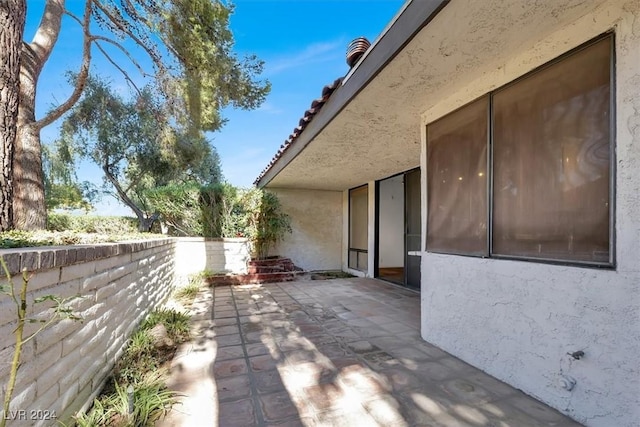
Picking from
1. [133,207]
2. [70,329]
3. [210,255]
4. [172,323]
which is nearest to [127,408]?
[70,329]

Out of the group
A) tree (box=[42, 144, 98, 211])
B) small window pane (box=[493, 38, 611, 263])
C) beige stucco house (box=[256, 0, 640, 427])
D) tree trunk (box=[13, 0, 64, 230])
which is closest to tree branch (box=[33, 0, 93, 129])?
tree trunk (box=[13, 0, 64, 230])

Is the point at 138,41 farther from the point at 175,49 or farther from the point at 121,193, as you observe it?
the point at 121,193

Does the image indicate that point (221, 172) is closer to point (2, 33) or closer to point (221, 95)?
point (221, 95)

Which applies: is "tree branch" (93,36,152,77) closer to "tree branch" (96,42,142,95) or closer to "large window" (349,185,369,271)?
"tree branch" (96,42,142,95)

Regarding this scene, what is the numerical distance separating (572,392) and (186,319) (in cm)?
426

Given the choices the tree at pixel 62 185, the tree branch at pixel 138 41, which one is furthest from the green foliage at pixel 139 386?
the tree at pixel 62 185

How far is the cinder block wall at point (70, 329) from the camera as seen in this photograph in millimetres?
1439

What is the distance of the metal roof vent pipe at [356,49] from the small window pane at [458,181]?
122cm

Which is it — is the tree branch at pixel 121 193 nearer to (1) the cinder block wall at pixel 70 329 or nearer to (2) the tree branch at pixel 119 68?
(2) the tree branch at pixel 119 68

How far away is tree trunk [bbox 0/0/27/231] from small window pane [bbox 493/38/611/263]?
17.1 ft

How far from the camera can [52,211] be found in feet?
42.9

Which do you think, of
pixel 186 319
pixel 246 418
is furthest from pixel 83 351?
pixel 186 319

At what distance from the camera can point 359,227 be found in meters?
9.27

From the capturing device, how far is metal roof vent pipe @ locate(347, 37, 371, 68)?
3.38 m
